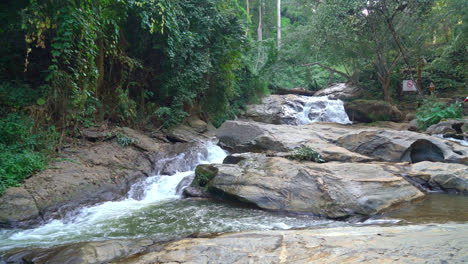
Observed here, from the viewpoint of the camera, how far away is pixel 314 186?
216 inches

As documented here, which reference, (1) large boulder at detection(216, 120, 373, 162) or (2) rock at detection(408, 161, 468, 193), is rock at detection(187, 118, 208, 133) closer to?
(1) large boulder at detection(216, 120, 373, 162)

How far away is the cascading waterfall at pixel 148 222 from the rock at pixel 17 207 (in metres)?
0.20

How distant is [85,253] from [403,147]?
7878mm

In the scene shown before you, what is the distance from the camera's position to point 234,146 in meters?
9.26

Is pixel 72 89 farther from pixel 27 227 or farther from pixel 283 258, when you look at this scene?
pixel 283 258

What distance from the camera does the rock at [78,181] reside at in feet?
16.2

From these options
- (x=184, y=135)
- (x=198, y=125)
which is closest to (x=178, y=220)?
(x=184, y=135)

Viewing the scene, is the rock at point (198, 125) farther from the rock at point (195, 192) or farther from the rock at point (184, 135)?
the rock at point (195, 192)

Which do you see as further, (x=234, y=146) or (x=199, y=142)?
(x=199, y=142)

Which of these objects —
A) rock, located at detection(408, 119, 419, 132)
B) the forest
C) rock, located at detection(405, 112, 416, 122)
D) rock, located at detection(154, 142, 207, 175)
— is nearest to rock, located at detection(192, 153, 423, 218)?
rock, located at detection(154, 142, 207, 175)

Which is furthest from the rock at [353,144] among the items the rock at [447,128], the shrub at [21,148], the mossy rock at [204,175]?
the shrub at [21,148]

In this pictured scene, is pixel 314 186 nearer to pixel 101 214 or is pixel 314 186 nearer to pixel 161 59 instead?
pixel 101 214

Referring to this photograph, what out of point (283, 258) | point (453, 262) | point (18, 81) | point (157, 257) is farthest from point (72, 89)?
point (453, 262)

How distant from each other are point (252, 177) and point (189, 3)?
7.81 meters
